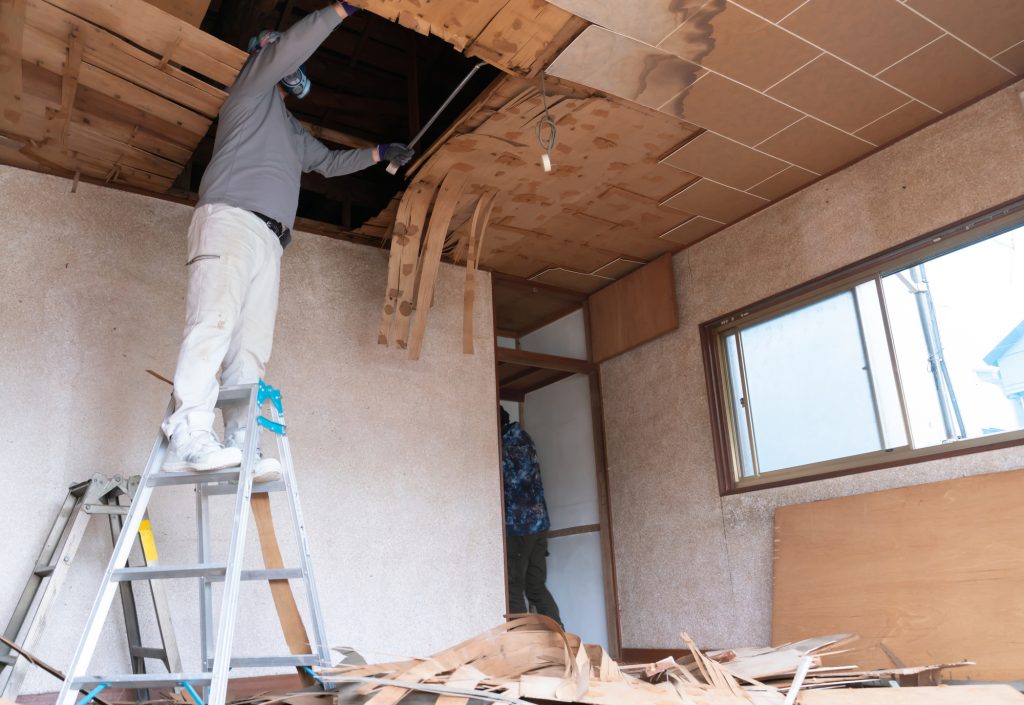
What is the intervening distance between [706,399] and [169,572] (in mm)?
3202

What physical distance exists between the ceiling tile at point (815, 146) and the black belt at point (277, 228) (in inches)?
88.8

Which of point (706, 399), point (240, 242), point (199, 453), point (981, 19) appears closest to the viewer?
point (199, 453)

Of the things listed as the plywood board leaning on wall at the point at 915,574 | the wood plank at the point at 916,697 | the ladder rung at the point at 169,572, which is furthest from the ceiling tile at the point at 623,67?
the wood plank at the point at 916,697

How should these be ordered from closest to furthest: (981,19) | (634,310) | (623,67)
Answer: (981,19)
(623,67)
(634,310)

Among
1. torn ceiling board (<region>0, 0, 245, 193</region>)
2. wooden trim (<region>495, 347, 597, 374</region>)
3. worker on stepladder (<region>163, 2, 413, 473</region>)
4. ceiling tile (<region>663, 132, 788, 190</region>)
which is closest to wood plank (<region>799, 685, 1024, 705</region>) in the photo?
worker on stepladder (<region>163, 2, 413, 473</region>)

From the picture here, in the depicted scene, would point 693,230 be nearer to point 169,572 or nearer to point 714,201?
point 714,201

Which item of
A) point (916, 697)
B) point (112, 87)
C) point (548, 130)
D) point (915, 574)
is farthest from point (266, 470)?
point (915, 574)

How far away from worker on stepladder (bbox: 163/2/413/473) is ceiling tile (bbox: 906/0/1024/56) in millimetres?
2157

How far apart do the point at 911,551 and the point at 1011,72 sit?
6.75ft

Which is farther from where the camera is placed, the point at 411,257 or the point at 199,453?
the point at 411,257

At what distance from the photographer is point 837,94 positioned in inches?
134

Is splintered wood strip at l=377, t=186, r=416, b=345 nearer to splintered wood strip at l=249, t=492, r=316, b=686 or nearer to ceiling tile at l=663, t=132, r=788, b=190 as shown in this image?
ceiling tile at l=663, t=132, r=788, b=190

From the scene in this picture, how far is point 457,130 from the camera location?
140 inches

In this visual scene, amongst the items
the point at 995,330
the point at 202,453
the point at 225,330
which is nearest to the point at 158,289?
the point at 225,330
